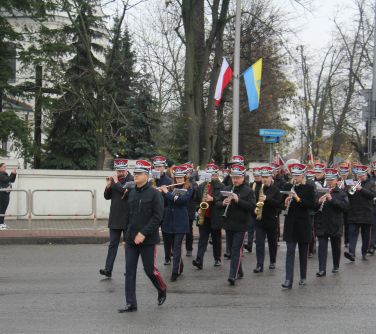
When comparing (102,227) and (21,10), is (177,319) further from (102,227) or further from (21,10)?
(21,10)

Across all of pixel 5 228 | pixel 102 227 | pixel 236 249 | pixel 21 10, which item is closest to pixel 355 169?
pixel 236 249

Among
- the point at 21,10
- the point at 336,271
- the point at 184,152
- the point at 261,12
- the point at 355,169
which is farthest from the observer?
the point at 184,152

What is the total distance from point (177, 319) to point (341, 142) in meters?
50.4

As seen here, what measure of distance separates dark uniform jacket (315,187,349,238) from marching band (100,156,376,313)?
0.06 feet

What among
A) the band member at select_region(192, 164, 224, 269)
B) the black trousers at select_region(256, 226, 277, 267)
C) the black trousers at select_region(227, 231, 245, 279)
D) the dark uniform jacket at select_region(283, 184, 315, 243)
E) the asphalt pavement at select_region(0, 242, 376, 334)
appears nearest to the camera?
the asphalt pavement at select_region(0, 242, 376, 334)

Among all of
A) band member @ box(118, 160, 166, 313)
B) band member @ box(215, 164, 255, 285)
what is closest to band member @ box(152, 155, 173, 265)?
band member @ box(215, 164, 255, 285)

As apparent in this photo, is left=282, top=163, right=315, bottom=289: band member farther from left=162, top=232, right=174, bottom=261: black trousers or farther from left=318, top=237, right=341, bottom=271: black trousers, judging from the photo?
left=162, top=232, right=174, bottom=261: black trousers

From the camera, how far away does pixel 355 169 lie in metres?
14.4

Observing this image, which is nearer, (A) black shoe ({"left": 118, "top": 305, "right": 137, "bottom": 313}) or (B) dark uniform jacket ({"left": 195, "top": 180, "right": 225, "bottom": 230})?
(A) black shoe ({"left": 118, "top": 305, "right": 137, "bottom": 313})

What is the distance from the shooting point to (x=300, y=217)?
10922mm

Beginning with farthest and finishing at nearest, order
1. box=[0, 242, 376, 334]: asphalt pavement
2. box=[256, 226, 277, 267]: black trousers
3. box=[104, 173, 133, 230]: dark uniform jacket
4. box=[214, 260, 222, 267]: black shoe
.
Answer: box=[214, 260, 222, 267]: black shoe
box=[256, 226, 277, 267]: black trousers
box=[104, 173, 133, 230]: dark uniform jacket
box=[0, 242, 376, 334]: asphalt pavement

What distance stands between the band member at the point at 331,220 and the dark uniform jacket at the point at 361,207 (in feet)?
5.34

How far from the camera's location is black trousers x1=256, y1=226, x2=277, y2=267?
12430mm

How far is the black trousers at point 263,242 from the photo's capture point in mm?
12430
